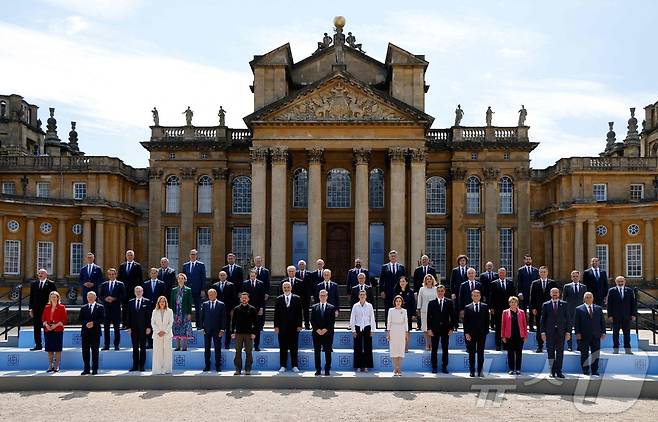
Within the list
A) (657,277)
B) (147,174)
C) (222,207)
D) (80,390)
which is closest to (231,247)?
(222,207)

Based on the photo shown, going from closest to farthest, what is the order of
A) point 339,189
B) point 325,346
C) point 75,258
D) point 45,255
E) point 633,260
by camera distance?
point 325,346 → point 339,189 → point 633,260 → point 45,255 → point 75,258

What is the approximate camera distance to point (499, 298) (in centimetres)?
1795

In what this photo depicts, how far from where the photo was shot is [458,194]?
→ 4106 cm

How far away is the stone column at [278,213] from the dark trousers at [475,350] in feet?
64.5

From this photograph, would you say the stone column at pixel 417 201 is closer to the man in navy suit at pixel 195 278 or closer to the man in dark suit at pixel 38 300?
the man in navy suit at pixel 195 278

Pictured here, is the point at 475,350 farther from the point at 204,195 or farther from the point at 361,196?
the point at 204,195

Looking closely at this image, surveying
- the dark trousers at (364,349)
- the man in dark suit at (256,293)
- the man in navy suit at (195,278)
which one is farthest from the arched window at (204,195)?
the dark trousers at (364,349)

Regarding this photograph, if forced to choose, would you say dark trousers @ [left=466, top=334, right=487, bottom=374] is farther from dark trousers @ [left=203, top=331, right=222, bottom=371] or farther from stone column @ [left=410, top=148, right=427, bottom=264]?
stone column @ [left=410, top=148, right=427, bottom=264]

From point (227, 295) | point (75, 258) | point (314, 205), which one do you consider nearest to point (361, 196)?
point (314, 205)

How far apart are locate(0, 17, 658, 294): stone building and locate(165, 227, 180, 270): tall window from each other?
2.2 inches

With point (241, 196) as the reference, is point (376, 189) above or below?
above

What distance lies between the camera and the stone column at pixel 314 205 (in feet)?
117

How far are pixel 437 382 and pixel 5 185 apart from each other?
33861 millimetres

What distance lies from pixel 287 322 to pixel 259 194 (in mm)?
20021
